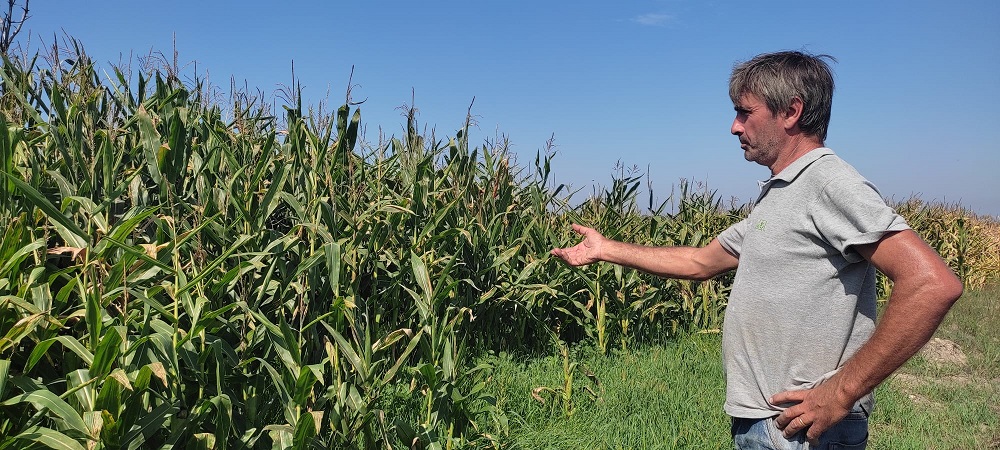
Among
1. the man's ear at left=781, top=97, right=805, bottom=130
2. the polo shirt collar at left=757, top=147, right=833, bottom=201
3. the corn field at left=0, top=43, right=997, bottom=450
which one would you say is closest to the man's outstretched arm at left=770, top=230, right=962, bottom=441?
the polo shirt collar at left=757, top=147, right=833, bottom=201

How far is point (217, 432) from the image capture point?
264 centimetres

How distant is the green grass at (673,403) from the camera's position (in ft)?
12.8

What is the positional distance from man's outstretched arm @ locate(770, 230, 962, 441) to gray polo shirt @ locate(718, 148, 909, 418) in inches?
2.5

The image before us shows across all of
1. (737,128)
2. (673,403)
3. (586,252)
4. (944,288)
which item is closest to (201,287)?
(586,252)

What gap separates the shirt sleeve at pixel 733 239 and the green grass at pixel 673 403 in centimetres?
148

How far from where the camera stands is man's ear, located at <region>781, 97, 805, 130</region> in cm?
217

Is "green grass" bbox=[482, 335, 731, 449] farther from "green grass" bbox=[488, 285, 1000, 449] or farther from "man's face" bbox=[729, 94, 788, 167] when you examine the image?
"man's face" bbox=[729, 94, 788, 167]

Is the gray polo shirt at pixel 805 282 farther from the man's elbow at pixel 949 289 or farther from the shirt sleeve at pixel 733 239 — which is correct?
the shirt sleeve at pixel 733 239

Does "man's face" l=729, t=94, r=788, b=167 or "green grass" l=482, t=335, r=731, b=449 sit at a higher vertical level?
"man's face" l=729, t=94, r=788, b=167

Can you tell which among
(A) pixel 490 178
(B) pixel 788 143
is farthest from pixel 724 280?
(B) pixel 788 143

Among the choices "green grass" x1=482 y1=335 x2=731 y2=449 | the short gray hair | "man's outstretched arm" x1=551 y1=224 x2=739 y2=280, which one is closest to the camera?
the short gray hair

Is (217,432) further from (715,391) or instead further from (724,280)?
(724,280)

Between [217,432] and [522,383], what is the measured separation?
219cm

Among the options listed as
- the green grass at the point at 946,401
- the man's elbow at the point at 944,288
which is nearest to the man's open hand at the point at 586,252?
the man's elbow at the point at 944,288
